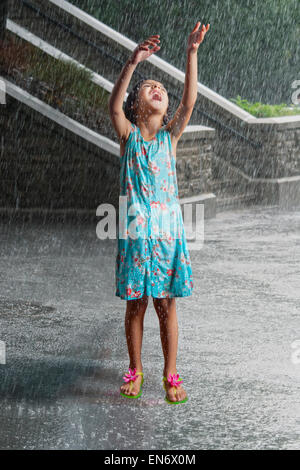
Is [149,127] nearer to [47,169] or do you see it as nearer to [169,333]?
[169,333]

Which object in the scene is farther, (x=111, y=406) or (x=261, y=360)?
(x=261, y=360)

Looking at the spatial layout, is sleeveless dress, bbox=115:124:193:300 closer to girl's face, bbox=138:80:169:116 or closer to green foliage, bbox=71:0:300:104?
girl's face, bbox=138:80:169:116

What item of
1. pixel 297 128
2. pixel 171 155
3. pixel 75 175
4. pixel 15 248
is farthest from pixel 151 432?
pixel 297 128

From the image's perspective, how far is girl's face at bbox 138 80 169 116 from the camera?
17.3 feet

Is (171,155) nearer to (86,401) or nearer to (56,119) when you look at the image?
(86,401)

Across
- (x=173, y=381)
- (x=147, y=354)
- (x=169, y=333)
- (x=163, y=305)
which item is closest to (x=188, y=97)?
(x=163, y=305)

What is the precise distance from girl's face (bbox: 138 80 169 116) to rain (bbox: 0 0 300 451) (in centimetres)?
1

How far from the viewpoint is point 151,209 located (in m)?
5.19

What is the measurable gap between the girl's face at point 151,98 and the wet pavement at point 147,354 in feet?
5.67

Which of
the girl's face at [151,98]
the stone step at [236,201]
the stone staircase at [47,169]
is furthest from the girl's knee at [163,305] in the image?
the stone step at [236,201]

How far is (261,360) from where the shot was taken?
619 cm

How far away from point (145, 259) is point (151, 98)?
954 millimetres

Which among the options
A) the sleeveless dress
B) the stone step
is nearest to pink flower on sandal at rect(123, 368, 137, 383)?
the sleeveless dress
